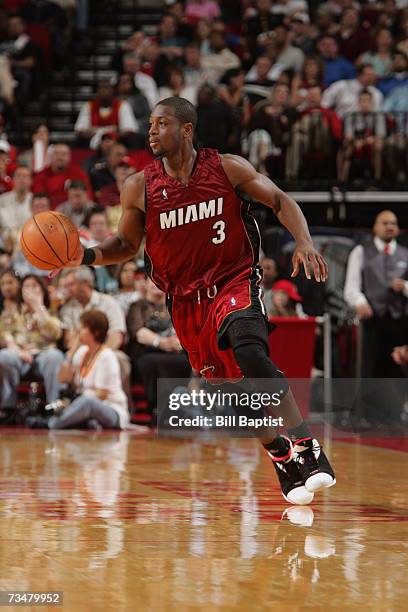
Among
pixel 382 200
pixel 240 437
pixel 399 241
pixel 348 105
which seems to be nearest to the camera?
pixel 240 437

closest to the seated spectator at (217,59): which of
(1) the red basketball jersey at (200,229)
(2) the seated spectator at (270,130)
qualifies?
(2) the seated spectator at (270,130)

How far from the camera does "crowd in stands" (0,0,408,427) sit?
29.5 feet

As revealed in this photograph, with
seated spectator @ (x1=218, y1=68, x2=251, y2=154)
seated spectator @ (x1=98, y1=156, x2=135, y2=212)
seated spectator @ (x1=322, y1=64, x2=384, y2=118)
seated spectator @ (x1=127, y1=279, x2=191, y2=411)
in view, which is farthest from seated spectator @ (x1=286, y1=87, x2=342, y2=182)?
seated spectator @ (x1=127, y1=279, x2=191, y2=411)

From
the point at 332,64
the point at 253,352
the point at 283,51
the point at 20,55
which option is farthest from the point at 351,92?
the point at 253,352

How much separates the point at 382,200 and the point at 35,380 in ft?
13.5

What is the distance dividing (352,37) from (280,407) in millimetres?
9668

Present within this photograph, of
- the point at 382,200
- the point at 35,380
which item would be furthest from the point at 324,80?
the point at 35,380

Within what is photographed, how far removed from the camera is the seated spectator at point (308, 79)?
11883 millimetres

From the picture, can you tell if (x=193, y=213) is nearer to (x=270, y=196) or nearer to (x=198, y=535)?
(x=270, y=196)

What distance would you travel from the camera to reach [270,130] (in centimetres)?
1118

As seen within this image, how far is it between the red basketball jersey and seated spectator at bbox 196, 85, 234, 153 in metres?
6.34

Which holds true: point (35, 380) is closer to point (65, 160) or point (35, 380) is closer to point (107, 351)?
point (107, 351)

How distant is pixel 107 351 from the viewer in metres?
8.34

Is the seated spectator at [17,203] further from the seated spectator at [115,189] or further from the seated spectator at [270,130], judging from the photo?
the seated spectator at [270,130]
